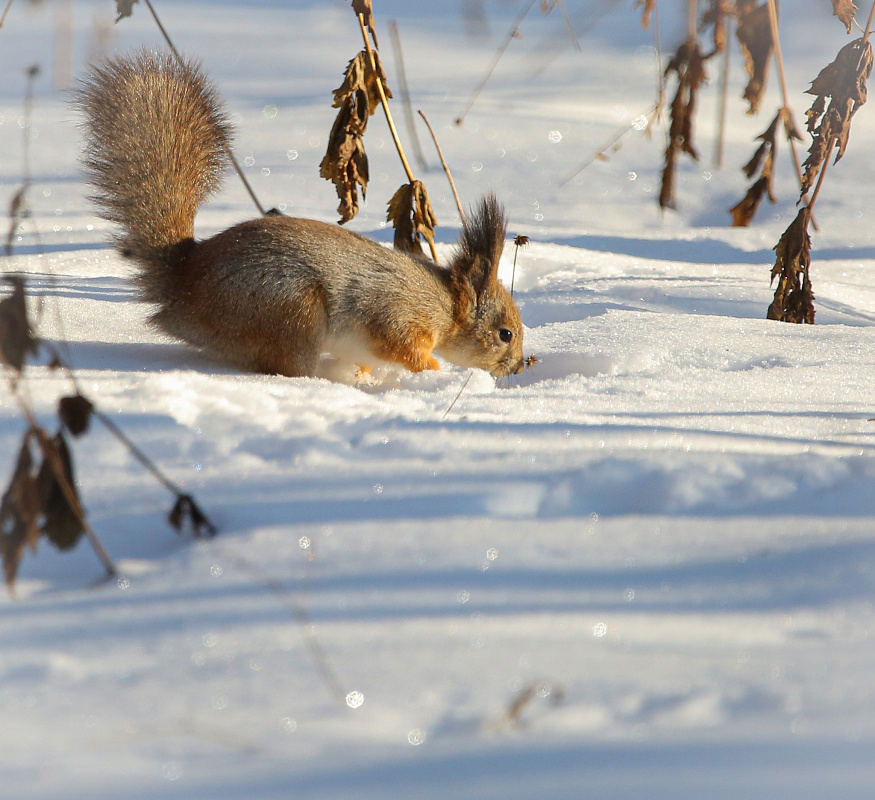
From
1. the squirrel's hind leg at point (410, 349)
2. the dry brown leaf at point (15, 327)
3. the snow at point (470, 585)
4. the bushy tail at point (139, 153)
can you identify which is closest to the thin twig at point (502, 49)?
the snow at point (470, 585)

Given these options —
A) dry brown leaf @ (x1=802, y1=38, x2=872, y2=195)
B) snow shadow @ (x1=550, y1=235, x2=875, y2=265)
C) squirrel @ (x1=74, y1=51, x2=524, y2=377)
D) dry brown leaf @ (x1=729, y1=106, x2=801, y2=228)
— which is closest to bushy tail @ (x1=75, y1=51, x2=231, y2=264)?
squirrel @ (x1=74, y1=51, x2=524, y2=377)

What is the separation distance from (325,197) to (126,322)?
Answer: 2490 mm

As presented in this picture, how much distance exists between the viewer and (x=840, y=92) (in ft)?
10.7

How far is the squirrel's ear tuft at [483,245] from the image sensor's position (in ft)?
12.6

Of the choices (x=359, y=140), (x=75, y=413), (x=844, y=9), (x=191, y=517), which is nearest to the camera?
(x=75, y=413)

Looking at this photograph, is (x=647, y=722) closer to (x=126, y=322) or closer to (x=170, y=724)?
(x=170, y=724)

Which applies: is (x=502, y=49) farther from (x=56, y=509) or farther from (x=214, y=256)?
(x=56, y=509)

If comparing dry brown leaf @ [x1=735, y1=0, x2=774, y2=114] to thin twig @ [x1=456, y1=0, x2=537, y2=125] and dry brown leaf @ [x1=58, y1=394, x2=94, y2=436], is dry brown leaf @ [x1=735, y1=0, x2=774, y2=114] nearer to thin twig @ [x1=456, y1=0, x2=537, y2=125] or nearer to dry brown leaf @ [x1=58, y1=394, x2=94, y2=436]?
thin twig @ [x1=456, y1=0, x2=537, y2=125]

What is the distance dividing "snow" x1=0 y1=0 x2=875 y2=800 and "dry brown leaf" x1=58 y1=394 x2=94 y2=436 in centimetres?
26

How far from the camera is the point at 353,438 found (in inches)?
88.0

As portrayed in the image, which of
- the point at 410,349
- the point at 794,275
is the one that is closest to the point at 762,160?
the point at 794,275

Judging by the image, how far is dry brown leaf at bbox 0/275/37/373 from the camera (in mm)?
1580

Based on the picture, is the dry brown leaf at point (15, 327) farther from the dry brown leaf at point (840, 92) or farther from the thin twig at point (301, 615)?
the dry brown leaf at point (840, 92)

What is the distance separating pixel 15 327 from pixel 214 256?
5.89 ft
